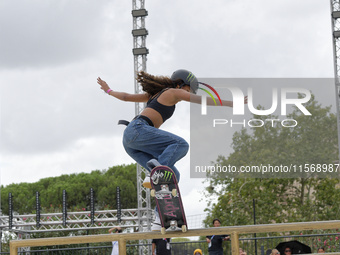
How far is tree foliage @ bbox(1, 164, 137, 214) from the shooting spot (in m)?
37.9

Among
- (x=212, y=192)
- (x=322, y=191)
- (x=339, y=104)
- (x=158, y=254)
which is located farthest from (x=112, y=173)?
(x=158, y=254)

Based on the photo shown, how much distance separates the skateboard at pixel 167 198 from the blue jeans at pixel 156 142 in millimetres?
209

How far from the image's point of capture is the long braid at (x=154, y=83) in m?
4.95

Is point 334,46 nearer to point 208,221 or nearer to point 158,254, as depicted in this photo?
point 208,221

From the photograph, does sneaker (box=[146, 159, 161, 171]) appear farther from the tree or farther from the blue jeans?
the tree

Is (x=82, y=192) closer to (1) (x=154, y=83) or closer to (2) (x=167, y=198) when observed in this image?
(1) (x=154, y=83)

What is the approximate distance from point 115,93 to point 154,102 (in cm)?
70

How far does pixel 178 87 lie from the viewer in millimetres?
4895

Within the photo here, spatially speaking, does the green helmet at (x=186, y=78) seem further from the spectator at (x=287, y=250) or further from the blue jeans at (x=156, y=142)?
the spectator at (x=287, y=250)

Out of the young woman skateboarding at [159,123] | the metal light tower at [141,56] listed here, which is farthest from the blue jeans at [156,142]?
the metal light tower at [141,56]

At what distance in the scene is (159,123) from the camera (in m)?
4.88

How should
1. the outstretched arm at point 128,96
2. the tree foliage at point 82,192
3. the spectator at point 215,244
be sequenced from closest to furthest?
the outstretched arm at point 128,96, the spectator at point 215,244, the tree foliage at point 82,192

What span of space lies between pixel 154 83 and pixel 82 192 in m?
35.0

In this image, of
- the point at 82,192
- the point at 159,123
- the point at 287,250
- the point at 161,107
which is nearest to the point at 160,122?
the point at 159,123
